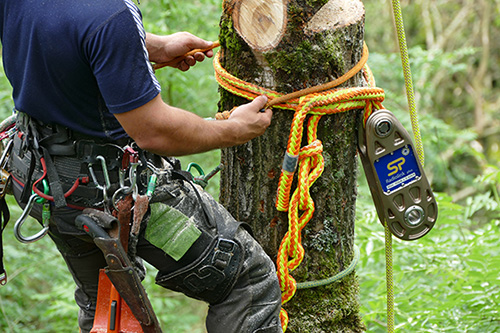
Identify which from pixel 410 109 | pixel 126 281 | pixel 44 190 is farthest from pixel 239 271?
pixel 410 109

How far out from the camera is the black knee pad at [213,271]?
197 cm

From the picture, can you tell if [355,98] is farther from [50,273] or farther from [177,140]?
[50,273]

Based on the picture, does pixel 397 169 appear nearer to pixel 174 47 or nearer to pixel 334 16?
pixel 334 16

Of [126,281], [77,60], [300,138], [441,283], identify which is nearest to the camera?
[77,60]

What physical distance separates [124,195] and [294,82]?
79cm

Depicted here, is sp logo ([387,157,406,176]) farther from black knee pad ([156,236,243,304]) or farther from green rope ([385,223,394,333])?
black knee pad ([156,236,243,304])

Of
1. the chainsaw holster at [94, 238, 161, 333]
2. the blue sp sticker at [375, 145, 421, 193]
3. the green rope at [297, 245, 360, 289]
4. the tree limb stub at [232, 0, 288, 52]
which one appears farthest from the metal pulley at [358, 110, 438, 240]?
the chainsaw holster at [94, 238, 161, 333]

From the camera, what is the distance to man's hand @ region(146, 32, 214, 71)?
2.51 m

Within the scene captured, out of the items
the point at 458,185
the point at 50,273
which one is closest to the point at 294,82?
the point at 50,273

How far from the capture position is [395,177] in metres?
2.29

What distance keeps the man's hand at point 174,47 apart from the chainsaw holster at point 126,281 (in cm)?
105

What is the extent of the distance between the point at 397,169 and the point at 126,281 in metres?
A: 1.20

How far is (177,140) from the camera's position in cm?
180

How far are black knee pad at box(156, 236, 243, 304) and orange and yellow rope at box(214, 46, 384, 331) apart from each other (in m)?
0.27
